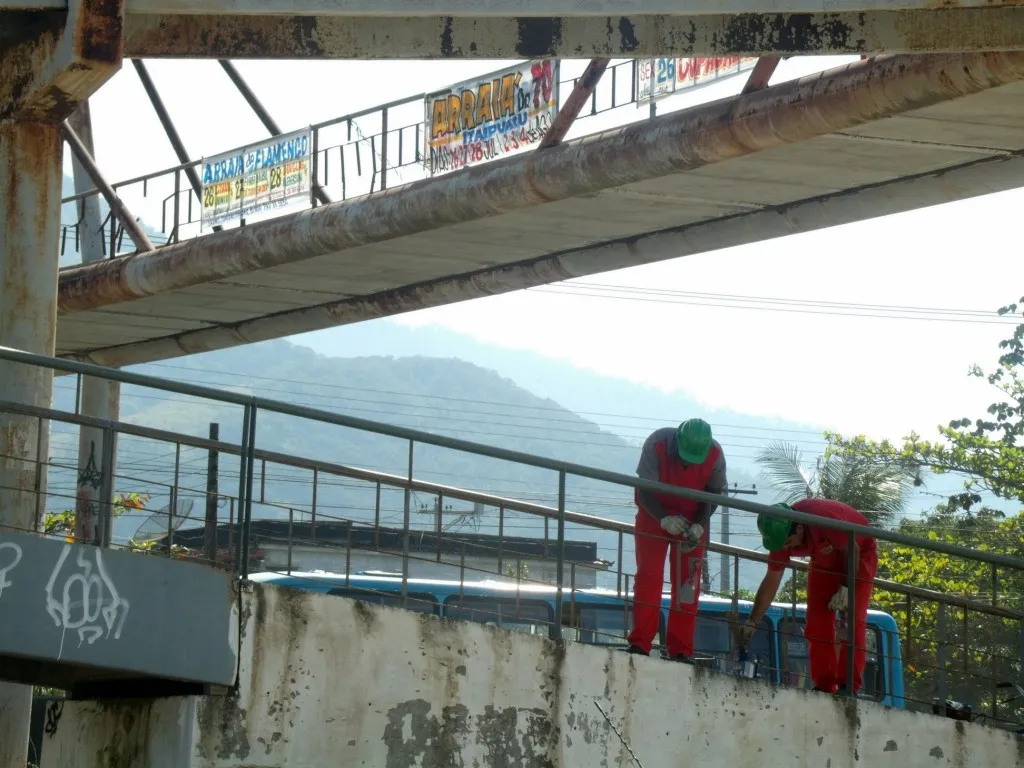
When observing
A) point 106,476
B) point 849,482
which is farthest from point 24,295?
point 849,482

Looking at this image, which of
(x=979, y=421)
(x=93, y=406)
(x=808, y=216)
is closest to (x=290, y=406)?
(x=808, y=216)

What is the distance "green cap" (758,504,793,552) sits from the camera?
9.22 meters

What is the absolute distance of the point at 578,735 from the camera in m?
7.63

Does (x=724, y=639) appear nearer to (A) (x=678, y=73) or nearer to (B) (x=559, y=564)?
(A) (x=678, y=73)

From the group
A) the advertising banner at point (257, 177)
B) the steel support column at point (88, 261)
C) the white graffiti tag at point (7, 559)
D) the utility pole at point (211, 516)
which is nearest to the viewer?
the white graffiti tag at point (7, 559)

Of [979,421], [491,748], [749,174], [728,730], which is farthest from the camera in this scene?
[979,421]

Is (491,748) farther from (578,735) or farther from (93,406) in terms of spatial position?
(93,406)

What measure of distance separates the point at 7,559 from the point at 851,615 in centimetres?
488

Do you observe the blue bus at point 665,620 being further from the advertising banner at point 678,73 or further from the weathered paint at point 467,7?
the weathered paint at point 467,7

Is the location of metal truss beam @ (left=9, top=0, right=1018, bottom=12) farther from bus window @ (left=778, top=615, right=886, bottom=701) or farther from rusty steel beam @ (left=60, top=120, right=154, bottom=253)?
bus window @ (left=778, top=615, right=886, bottom=701)

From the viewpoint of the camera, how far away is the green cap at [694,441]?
28.8ft

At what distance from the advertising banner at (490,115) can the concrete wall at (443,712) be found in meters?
5.72

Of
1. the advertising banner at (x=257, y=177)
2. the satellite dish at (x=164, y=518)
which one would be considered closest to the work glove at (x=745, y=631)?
the satellite dish at (x=164, y=518)

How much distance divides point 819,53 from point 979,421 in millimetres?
29512
